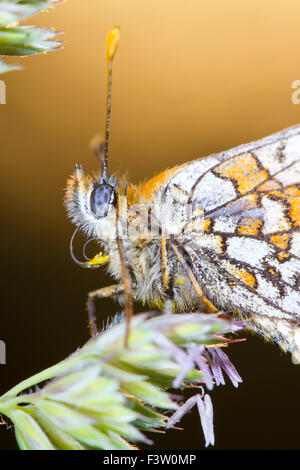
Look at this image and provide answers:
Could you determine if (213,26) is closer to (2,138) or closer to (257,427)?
(2,138)

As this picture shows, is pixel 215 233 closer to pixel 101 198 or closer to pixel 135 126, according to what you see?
pixel 101 198

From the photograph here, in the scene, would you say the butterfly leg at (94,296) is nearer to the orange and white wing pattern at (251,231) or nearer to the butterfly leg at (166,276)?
the butterfly leg at (166,276)

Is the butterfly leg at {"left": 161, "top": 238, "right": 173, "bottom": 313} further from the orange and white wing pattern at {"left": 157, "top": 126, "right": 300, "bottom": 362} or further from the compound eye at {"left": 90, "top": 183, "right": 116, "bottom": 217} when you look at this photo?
the compound eye at {"left": 90, "top": 183, "right": 116, "bottom": 217}

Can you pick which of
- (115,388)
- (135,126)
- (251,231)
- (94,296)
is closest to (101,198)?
(94,296)

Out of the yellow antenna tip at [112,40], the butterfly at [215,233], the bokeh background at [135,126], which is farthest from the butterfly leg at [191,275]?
the bokeh background at [135,126]

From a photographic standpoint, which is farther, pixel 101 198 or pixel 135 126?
pixel 135 126

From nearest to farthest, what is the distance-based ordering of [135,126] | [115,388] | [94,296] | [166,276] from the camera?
1. [115,388]
2. [94,296]
3. [166,276]
4. [135,126]

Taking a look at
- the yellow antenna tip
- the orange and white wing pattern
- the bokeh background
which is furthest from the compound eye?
the bokeh background
